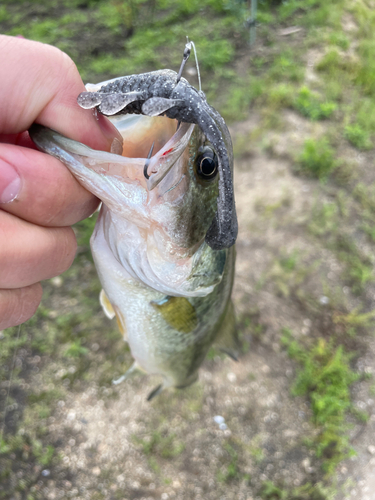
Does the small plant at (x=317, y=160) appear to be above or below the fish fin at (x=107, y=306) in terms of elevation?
below

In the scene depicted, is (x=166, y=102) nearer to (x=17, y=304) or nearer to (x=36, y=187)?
(x=36, y=187)

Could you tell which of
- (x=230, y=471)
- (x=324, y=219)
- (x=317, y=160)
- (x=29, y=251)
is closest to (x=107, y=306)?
(x=29, y=251)

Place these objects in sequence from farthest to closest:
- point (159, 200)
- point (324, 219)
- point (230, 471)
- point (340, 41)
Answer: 1. point (340, 41)
2. point (324, 219)
3. point (230, 471)
4. point (159, 200)

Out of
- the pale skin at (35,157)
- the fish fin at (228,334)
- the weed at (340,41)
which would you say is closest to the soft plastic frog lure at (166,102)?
the pale skin at (35,157)

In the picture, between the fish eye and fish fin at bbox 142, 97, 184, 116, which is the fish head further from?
fish fin at bbox 142, 97, 184, 116

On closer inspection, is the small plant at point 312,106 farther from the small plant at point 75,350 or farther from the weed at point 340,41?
the small plant at point 75,350

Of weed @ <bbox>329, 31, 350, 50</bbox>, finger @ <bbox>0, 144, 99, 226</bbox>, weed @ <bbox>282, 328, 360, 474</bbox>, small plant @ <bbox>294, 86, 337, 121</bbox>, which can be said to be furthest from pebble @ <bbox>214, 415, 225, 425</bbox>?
weed @ <bbox>329, 31, 350, 50</bbox>

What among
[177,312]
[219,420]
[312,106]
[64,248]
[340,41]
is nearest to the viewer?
[64,248]
